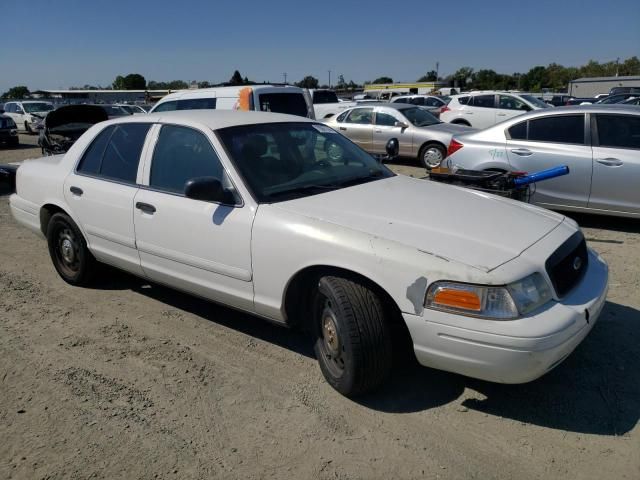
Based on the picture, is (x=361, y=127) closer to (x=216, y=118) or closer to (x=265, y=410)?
(x=216, y=118)

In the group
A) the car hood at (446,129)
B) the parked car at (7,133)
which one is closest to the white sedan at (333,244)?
the car hood at (446,129)

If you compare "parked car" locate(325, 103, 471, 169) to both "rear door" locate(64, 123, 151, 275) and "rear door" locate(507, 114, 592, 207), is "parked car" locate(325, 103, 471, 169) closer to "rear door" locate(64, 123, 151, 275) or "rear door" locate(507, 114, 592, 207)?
"rear door" locate(507, 114, 592, 207)

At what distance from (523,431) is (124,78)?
118671 mm

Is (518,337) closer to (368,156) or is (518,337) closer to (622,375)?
(622,375)

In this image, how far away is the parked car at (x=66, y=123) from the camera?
36.0 feet

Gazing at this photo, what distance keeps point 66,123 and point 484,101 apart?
12.5 m

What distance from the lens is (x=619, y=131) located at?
20.8 ft

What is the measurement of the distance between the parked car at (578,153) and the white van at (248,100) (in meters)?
4.02

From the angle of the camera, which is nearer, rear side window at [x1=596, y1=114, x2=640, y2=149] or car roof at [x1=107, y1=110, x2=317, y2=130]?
car roof at [x1=107, y1=110, x2=317, y2=130]

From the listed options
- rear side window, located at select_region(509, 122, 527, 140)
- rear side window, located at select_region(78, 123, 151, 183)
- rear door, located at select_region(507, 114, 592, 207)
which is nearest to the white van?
rear side window, located at select_region(509, 122, 527, 140)

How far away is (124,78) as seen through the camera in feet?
358

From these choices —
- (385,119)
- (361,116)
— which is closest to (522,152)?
(385,119)

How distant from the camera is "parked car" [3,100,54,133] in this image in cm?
2414

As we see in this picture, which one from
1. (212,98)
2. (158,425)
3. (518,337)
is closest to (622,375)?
(518,337)
